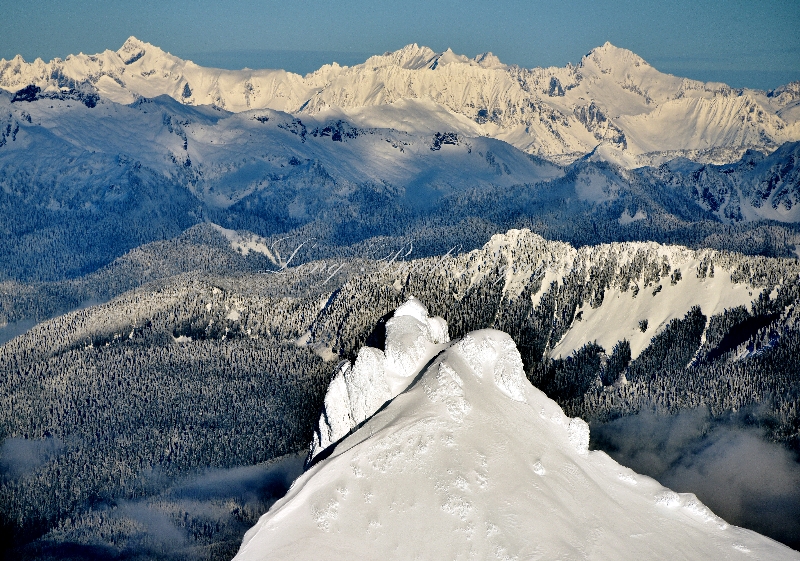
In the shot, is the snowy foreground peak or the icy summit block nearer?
the snowy foreground peak

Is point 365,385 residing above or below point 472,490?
above

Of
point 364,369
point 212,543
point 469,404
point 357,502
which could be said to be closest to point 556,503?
point 469,404

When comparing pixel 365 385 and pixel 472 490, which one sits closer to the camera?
pixel 472 490

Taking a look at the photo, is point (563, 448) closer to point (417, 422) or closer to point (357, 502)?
point (417, 422)

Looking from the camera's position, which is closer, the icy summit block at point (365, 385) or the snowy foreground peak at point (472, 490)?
the snowy foreground peak at point (472, 490)
